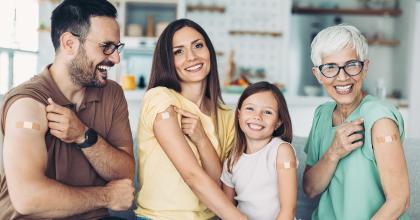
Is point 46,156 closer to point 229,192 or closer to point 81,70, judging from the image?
point 81,70

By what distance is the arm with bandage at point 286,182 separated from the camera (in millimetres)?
1755

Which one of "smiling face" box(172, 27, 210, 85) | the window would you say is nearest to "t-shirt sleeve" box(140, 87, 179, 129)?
"smiling face" box(172, 27, 210, 85)

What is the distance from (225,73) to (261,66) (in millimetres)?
498

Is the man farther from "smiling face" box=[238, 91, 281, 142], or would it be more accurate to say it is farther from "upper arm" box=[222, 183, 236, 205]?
"smiling face" box=[238, 91, 281, 142]

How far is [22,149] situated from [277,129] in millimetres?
983

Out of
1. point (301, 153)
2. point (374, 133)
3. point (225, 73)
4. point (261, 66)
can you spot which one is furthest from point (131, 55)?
point (374, 133)

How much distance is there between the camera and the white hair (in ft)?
5.78

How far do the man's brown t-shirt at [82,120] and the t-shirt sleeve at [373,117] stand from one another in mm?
945

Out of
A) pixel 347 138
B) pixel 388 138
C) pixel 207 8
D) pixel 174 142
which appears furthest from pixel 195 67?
pixel 207 8

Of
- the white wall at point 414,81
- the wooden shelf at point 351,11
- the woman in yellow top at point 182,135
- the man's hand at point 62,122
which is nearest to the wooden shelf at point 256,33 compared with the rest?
the wooden shelf at point 351,11

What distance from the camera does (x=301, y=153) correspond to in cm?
225

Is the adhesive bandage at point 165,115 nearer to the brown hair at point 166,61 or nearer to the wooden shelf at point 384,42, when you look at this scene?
the brown hair at point 166,61

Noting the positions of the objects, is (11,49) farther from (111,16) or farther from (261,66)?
(111,16)

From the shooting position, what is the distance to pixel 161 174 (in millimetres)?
1878
